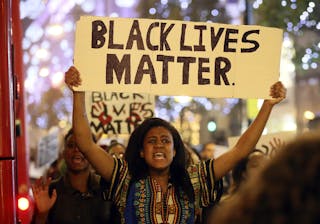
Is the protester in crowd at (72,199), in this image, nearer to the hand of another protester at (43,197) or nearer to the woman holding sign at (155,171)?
the hand of another protester at (43,197)

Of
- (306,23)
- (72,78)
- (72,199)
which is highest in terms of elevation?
(306,23)

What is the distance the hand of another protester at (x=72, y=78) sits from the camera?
487cm

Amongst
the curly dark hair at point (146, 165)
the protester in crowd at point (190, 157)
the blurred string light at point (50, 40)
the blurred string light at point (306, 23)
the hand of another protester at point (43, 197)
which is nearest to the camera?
the curly dark hair at point (146, 165)

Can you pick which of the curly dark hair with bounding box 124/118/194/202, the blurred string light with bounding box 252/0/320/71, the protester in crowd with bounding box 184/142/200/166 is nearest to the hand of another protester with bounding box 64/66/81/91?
the curly dark hair with bounding box 124/118/194/202

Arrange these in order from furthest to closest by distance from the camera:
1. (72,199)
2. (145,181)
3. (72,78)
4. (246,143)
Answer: (72,199), (246,143), (72,78), (145,181)

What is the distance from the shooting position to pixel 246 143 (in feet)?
16.4

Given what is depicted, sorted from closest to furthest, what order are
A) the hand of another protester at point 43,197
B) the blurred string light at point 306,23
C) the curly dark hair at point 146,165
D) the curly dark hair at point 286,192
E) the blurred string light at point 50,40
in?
the curly dark hair at point 286,192
the curly dark hair at point 146,165
the hand of another protester at point 43,197
the blurred string light at point 306,23
the blurred string light at point 50,40

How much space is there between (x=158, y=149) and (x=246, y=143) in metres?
0.62

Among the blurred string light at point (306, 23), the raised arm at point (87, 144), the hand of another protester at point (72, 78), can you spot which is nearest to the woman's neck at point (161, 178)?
the raised arm at point (87, 144)

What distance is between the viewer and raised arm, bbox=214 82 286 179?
4.90 metres

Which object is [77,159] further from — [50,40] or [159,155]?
[50,40]

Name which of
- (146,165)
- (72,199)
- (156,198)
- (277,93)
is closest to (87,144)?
(146,165)

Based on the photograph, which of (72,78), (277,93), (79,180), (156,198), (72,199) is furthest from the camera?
(79,180)

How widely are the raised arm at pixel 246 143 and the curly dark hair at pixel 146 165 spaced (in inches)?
9.0
